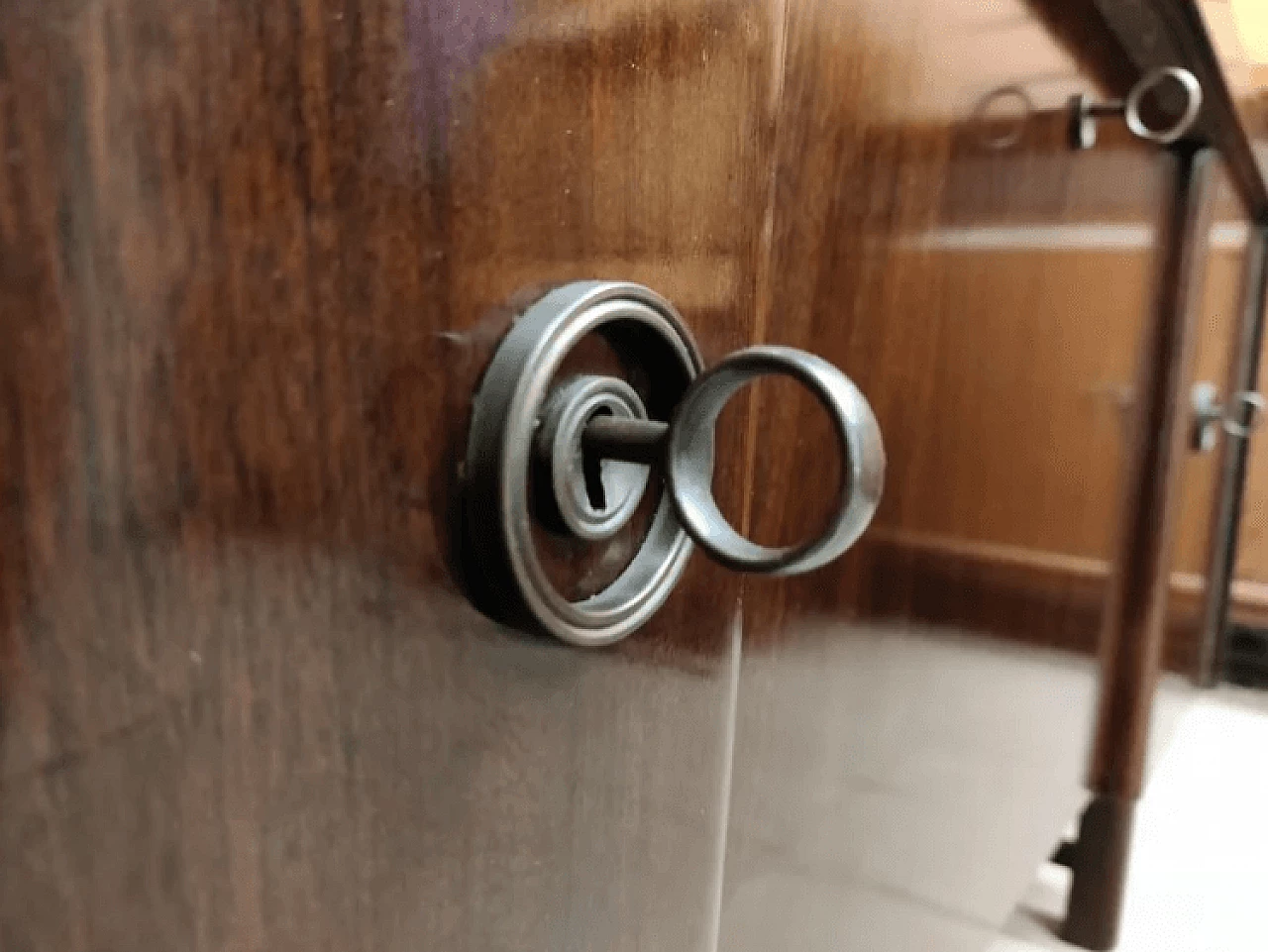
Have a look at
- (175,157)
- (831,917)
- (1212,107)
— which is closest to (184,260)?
(175,157)

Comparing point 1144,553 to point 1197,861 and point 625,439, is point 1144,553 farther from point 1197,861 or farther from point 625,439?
point 625,439

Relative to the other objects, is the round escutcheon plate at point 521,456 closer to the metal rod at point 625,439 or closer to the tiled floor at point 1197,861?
the metal rod at point 625,439

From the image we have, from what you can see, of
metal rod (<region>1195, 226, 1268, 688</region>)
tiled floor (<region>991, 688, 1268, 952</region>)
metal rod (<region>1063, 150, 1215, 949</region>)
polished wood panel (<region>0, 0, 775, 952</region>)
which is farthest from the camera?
metal rod (<region>1195, 226, 1268, 688</region>)

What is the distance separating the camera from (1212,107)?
71 cm

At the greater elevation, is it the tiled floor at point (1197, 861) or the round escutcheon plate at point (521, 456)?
the round escutcheon plate at point (521, 456)

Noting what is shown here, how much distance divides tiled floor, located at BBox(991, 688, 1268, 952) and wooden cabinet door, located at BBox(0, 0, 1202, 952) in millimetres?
839

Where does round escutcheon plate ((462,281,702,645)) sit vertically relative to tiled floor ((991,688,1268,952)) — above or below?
above

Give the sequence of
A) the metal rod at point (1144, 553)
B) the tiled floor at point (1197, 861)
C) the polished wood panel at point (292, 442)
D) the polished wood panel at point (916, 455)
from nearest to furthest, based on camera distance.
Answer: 1. the polished wood panel at point (292, 442)
2. the polished wood panel at point (916, 455)
3. the metal rod at point (1144, 553)
4. the tiled floor at point (1197, 861)

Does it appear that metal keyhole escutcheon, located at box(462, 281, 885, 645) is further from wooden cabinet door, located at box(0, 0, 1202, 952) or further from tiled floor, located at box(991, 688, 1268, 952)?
tiled floor, located at box(991, 688, 1268, 952)

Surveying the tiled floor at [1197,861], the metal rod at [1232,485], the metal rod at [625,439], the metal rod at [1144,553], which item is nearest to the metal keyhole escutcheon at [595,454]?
the metal rod at [625,439]

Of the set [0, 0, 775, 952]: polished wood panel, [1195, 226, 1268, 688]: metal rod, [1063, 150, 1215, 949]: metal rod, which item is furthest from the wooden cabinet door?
[1195, 226, 1268, 688]: metal rod

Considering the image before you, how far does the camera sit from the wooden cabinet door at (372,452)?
0.39 ft

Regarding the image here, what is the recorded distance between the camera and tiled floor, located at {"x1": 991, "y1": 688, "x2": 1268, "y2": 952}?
994mm

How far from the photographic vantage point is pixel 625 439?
189 millimetres
